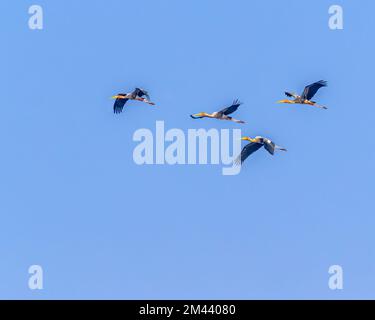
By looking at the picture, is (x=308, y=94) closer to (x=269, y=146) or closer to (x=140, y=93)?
(x=269, y=146)

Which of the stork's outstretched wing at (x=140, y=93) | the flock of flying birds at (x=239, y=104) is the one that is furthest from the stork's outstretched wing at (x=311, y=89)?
the stork's outstretched wing at (x=140, y=93)

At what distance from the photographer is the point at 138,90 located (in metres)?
53.8

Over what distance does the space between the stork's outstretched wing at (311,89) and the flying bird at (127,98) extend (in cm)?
606

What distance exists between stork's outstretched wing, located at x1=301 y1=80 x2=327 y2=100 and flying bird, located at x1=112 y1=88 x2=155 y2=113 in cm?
606

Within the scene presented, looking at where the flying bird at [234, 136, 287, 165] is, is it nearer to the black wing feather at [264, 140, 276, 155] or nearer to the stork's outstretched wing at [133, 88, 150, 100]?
the black wing feather at [264, 140, 276, 155]

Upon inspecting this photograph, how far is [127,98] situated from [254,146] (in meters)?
5.42

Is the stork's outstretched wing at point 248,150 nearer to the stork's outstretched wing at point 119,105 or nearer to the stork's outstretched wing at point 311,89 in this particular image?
the stork's outstretched wing at point 311,89

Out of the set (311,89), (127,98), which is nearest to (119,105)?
(127,98)

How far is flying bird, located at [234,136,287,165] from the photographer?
53112 millimetres

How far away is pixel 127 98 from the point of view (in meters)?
54.2

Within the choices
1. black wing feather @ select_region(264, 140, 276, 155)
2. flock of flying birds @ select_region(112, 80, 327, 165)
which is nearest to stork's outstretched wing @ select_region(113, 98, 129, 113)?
flock of flying birds @ select_region(112, 80, 327, 165)

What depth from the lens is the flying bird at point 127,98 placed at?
5375 centimetres

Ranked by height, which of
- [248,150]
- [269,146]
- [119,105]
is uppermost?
[119,105]
